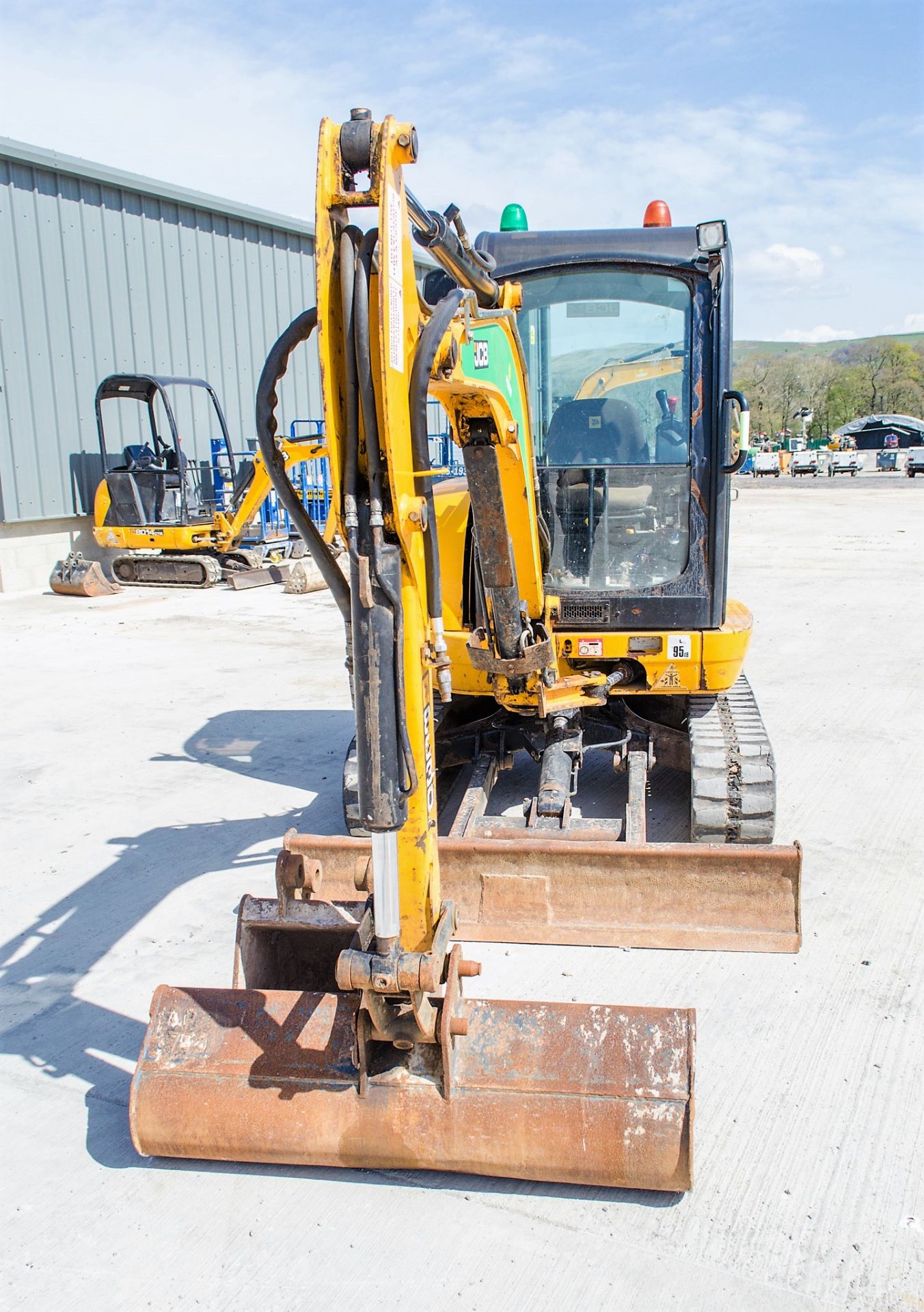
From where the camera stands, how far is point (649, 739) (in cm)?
532

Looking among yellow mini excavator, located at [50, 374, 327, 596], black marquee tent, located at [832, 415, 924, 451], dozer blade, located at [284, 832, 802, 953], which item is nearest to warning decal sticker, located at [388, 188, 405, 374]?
dozer blade, located at [284, 832, 802, 953]

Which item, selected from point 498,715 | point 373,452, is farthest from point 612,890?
point 373,452

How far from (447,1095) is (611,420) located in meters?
3.07

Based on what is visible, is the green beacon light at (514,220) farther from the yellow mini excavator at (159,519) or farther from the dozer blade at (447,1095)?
the yellow mini excavator at (159,519)

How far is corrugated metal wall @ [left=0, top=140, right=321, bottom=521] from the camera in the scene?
46.0 feet

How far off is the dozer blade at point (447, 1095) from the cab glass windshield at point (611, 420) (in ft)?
7.95

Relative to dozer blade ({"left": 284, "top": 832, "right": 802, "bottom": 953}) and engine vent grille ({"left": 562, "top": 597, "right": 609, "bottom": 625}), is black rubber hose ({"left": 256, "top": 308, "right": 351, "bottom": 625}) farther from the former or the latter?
engine vent grille ({"left": 562, "top": 597, "right": 609, "bottom": 625})

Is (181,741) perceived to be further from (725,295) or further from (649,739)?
(725,295)

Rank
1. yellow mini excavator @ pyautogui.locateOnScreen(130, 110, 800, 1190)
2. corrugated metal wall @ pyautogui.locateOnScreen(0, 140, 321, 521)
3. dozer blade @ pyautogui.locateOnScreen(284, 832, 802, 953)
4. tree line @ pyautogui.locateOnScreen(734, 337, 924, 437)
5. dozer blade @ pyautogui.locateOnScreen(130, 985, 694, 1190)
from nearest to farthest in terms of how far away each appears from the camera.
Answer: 1. yellow mini excavator @ pyautogui.locateOnScreen(130, 110, 800, 1190)
2. dozer blade @ pyautogui.locateOnScreen(130, 985, 694, 1190)
3. dozer blade @ pyautogui.locateOnScreen(284, 832, 802, 953)
4. corrugated metal wall @ pyautogui.locateOnScreen(0, 140, 321, 521)
5. tree line @ pyautogui.locateOnScreen(734, 337, 924, 437)

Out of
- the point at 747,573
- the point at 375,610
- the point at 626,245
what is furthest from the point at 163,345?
the point at 375,610

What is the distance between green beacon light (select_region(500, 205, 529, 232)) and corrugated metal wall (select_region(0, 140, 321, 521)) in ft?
34.9

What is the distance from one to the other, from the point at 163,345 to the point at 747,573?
923 cm

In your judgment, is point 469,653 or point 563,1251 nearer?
point 563,1251

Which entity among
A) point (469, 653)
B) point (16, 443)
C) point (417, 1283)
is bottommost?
point (417, 1283)
